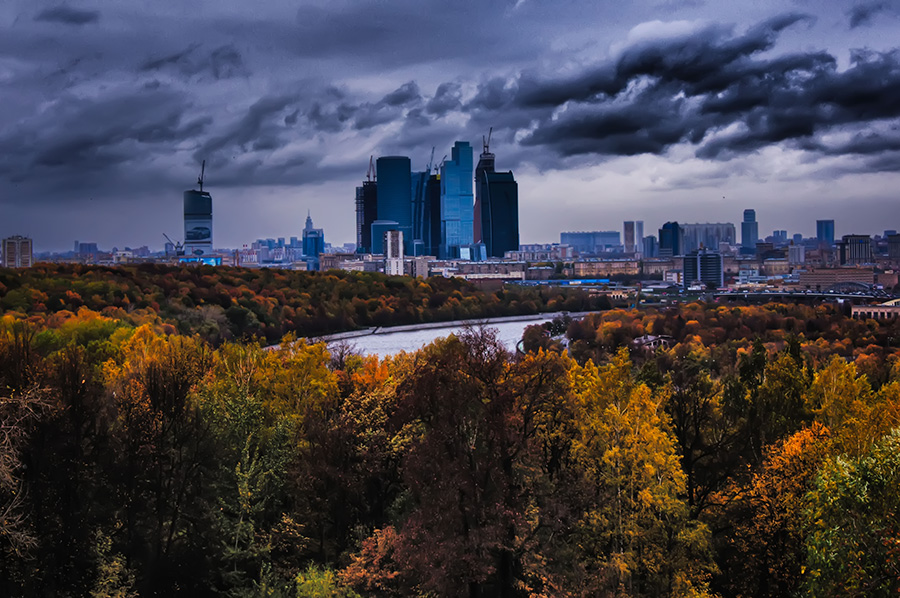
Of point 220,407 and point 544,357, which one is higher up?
point 544,357

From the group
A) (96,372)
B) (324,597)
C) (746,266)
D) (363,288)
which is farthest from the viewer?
(746,266)

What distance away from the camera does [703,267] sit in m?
138

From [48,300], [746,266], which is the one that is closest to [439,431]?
[48,300]

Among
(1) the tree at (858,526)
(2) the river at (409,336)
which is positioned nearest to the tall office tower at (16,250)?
(2) the river at (409,336)

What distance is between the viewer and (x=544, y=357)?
12.7 metres

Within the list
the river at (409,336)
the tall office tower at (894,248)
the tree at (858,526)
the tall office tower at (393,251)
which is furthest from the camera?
the tall office tower at (894,248)

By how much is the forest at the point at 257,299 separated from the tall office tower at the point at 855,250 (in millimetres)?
130371

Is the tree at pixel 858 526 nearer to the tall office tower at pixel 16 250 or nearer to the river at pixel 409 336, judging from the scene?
the river at pixel 409 336

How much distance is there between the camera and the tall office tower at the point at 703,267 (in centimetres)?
13612

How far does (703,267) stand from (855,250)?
67.2 meters

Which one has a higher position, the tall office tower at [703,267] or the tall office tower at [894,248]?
the tall office tower at [894,248]

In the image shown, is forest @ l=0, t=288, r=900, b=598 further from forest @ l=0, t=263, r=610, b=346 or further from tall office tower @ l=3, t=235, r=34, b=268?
tall office tower @ l=3, t=235, r=34, b=268

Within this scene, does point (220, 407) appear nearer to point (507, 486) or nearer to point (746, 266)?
point (507, 486)

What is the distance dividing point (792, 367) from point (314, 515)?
9.63m
